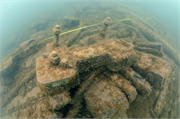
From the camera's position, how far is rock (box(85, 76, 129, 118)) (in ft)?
10.7

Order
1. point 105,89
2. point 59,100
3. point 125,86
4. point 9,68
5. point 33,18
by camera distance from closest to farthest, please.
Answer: point 59,100
point 105,89
point 125,86
point 9,68
point 33,18

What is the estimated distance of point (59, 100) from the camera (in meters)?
3.01

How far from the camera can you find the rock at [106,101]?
3.27m

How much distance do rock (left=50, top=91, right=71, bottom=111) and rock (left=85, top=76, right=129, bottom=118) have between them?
35.6 inches

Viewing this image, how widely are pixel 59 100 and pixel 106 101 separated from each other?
1.68 metres

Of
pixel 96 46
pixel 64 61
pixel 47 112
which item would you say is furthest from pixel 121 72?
pixel 47 112

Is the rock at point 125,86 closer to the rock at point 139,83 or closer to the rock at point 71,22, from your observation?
the rock at point 139,83

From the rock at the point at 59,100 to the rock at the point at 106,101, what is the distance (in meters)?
0.90

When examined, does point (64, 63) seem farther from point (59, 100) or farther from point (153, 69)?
point (153, 69)

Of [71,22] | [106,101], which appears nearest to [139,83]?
[106,101]

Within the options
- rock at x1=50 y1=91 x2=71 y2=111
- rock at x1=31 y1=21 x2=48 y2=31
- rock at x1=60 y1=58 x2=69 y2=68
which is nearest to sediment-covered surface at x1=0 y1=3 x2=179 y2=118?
rock at x1=50 y1=91 x2=71 y2=111

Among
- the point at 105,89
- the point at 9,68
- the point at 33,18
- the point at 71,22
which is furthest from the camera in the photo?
the point at 33,18

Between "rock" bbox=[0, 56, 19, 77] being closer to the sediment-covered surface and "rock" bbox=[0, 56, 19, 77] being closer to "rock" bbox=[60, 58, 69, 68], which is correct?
the sediment-covered surface

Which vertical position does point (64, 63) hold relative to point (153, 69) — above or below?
above
